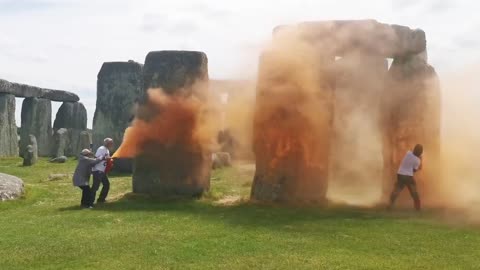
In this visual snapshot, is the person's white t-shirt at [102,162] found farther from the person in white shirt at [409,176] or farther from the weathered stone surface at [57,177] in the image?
the weathered stone surface at [57,177]

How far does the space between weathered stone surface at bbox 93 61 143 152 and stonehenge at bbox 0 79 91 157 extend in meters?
5.88

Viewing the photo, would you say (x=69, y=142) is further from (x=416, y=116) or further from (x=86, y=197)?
(x=416, y=116)

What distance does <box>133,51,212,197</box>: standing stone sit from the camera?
1844 cm

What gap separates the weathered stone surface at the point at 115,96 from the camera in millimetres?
32875

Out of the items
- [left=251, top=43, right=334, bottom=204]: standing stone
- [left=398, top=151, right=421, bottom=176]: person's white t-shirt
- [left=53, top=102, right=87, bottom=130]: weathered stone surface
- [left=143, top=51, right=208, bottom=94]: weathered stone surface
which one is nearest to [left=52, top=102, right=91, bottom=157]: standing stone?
[left=53, top=102, right=87, bottom=130]: weathered stone surface

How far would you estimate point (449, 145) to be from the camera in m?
21.5

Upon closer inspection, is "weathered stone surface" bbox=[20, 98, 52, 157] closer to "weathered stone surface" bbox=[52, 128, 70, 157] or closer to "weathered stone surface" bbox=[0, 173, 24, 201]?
"weathered stone surface" bbox=[52, 128, 70, 157]

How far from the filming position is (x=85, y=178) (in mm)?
16688

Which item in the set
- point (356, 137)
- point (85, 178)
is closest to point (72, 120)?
point (356, 137)

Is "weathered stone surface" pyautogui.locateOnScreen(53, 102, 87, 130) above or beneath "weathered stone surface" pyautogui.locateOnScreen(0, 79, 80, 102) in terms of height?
beneath

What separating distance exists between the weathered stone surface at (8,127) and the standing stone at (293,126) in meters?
22.8

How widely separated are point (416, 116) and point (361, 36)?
2990 mm

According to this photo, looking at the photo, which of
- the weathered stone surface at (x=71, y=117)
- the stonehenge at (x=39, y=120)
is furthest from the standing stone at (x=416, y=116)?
the weathered stone surface at (x=71, y=117)

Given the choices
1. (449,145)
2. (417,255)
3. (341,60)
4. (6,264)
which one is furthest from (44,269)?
(449,145)
